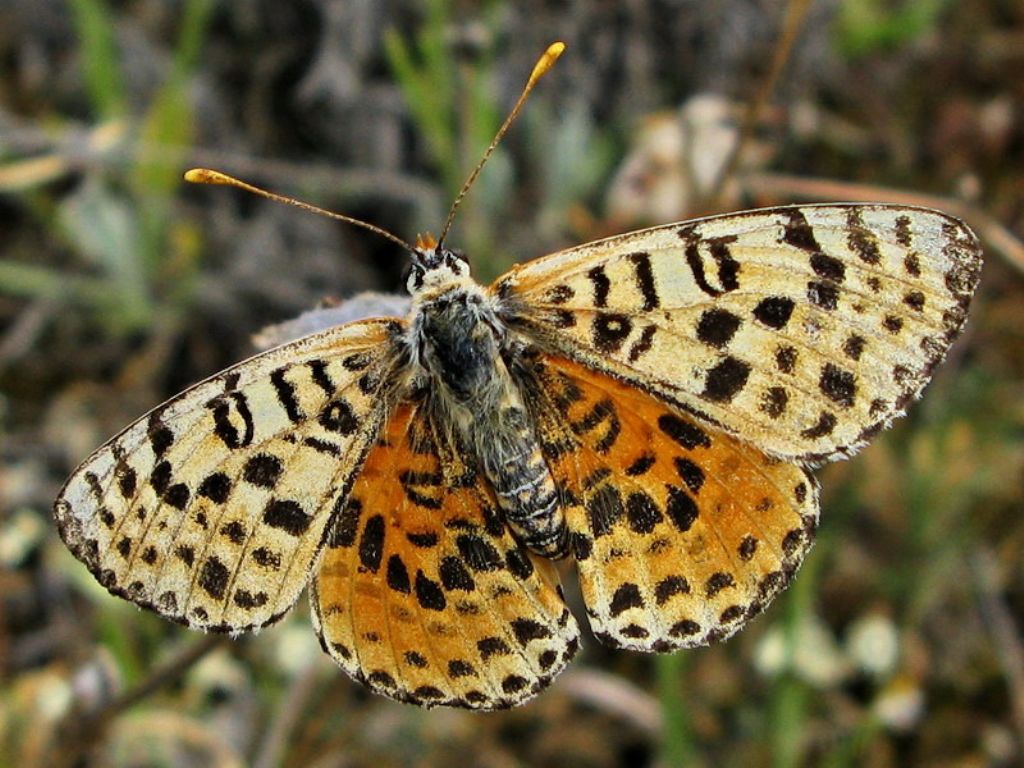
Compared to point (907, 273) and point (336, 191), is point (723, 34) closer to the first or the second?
point (336, 191)

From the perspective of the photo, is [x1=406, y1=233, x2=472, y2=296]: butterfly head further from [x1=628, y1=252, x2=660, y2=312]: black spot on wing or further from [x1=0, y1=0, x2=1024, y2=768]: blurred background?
[x1=0, y1=0, x2=1024, y2=768]: blurred background

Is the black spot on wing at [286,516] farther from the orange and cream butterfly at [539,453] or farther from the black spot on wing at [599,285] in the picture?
the black spot on wing at [599,285]

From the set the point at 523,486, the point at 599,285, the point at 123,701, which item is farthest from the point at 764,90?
the point at 123,701

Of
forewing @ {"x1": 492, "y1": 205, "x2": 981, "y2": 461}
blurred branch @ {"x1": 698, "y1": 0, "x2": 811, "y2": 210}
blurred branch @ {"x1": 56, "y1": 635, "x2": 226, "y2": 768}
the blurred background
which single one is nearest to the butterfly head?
forewing @ {"x1": 492, "y1": 205, "x2": 981, "y2": 461}

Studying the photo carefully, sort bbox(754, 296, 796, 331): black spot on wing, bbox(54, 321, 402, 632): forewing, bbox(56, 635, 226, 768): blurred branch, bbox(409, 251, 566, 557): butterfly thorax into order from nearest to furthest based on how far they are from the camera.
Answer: bbox(54, 321, 402, 632): forewing < bbox(754, 296, 796, 331): black spot on wing < bbox(409, 251, 566, 557): butterfly thorax < bbox(56, 635, 226, 768): blurred branch

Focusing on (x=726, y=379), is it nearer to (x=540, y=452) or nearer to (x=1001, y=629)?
(x=540, y=452)

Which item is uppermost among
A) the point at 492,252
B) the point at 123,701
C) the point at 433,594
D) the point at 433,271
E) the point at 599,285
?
the point at 599,285

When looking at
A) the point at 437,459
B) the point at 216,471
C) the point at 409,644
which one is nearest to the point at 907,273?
the point at 437,459

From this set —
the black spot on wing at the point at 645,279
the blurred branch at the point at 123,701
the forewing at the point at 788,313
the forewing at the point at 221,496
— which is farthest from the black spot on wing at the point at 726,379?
the blurred branch at the point at 123,701
